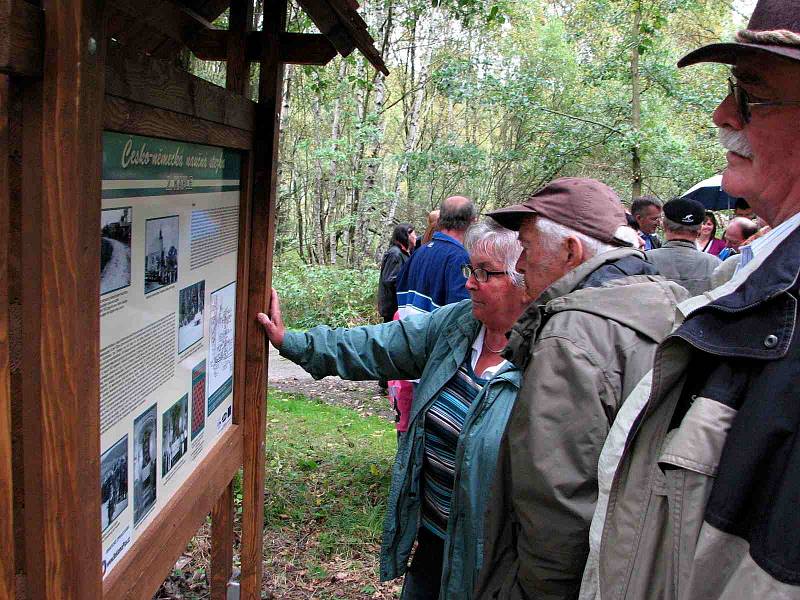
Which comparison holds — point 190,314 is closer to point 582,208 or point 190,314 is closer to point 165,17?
point 165,17

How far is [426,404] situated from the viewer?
280 cm

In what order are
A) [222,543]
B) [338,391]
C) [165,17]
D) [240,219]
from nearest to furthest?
1. [165,17]
2. [240,219]
3. [222,543]
4. [338,391]

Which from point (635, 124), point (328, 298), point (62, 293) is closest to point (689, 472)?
point (62, 293)

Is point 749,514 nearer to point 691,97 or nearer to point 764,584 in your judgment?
point 764,584

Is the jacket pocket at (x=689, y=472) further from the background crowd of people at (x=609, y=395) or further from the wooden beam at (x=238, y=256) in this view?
the wooden beam at (x=238, y=256)

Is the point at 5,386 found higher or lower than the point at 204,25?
lower

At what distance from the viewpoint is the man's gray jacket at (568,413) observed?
1811 mm

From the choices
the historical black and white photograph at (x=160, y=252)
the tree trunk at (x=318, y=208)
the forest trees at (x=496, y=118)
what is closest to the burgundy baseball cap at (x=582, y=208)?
the historical black and white photograph at (x=160, y=252)

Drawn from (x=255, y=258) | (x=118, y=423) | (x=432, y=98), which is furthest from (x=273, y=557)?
(x=432, y=98)

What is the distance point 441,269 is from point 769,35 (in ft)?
12.6

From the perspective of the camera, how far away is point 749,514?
114 centimetres

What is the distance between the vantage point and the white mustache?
134 cm

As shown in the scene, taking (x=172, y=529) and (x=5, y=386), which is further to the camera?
(x=172, y=529)

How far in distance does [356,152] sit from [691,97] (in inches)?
280
